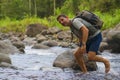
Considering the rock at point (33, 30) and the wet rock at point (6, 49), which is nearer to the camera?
the wet rock at point (6, 49)

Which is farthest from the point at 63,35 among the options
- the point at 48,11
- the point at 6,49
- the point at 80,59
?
the point at 48,11

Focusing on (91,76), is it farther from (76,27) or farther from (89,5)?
(89,5)

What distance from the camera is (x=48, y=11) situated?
160ft

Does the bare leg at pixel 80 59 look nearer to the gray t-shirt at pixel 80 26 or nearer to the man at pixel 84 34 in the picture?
the man at pixel 84 34

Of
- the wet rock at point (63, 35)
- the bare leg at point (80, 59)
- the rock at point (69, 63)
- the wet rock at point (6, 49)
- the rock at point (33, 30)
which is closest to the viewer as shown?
the bare leg at point (80, 59)

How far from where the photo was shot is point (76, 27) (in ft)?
28.2

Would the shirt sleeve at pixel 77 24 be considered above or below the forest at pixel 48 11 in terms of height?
below

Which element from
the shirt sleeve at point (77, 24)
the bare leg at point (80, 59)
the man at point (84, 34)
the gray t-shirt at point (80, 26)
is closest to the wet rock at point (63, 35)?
the bare leg at point (80, 59)

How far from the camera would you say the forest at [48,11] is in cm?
2692

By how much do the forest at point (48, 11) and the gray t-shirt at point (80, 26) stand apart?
14.1 meters

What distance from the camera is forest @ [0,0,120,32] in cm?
2692

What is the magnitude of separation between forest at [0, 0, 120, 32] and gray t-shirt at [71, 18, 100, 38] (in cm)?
1412

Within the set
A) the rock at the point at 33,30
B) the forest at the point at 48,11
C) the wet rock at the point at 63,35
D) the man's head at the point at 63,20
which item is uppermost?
the forest at the point at 48,11

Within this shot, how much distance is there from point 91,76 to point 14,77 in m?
1.96
